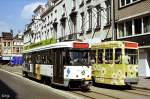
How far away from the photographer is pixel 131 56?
26.2 m

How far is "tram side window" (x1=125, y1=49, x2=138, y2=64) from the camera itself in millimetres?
25750

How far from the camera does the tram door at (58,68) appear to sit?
2511 cm

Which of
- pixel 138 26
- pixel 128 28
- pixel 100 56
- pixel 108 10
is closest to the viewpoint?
pixel 100 56

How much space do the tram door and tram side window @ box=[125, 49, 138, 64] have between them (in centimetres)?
399

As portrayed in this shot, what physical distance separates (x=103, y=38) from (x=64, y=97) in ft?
73.3

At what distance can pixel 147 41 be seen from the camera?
34250 mm

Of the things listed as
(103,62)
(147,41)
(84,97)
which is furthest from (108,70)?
(147,41)

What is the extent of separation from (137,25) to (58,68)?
12948 mm

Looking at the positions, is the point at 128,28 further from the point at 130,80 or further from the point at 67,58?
the point at 67,58

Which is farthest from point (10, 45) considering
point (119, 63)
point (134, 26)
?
point (119, 63)

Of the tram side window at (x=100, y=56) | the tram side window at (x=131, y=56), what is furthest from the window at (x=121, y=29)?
the tram side window at (x=131, y=56)

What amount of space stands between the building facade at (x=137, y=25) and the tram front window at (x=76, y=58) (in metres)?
10.6

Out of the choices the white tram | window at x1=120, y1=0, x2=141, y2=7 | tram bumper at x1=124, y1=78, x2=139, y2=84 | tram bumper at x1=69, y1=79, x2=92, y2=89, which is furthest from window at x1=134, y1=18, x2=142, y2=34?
tram bumper at x1=69, y1=79, x2=92, y2=89

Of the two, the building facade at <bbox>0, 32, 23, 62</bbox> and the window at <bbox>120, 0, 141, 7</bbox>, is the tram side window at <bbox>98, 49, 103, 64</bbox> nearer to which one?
the window at <bbox>120, 0, 141, 7</bbox>
